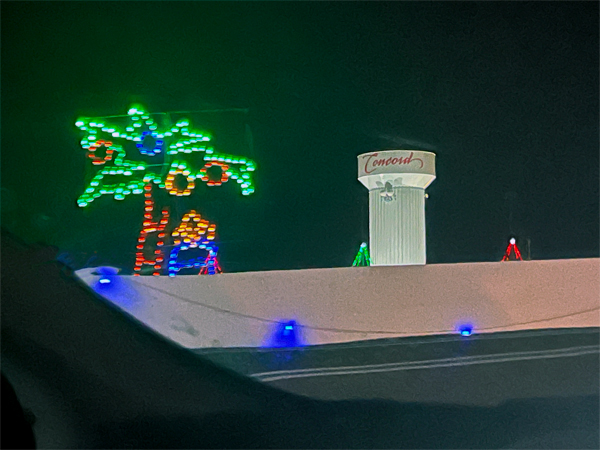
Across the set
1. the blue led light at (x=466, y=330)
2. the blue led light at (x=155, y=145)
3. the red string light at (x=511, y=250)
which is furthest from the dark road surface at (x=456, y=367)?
the blue led light at (x=155, y=145)

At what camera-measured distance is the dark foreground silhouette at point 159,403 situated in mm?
2797

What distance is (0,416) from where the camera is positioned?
9.77 feet

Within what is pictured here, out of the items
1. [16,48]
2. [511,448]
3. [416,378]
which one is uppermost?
[16,48]

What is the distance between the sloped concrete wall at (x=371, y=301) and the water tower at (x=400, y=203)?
68 mm

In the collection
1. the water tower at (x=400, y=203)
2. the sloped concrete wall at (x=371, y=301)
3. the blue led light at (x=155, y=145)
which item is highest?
the blue led light at (x=155, y=145)

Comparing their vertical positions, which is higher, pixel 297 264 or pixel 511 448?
pixel 297 264

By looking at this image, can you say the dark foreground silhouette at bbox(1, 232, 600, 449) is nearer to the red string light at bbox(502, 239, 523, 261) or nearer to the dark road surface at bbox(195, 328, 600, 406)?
the dark road surface at bbox(195, 328, 600, 406)

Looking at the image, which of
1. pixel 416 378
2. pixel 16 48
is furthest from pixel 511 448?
pixel 16 48

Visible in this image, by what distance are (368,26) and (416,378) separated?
1565 mm

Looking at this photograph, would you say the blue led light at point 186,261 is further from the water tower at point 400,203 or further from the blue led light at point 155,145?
the water tower at point 400,203

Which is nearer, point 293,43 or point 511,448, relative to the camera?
point 511,448

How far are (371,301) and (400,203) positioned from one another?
16.5 inches

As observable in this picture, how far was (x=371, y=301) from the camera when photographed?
281 centimetres

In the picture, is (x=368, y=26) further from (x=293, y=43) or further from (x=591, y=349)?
(x=591, y=349)
